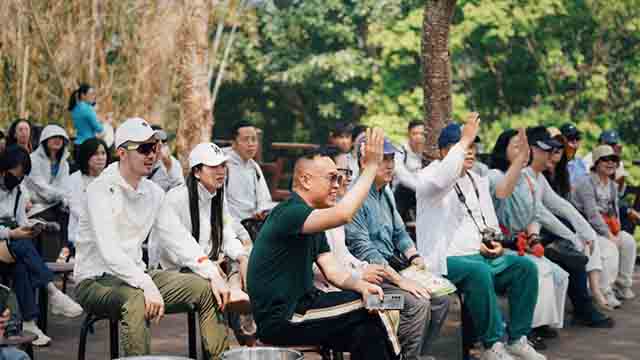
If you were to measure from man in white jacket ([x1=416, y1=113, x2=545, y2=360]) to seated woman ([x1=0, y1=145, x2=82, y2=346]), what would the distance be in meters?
2.56

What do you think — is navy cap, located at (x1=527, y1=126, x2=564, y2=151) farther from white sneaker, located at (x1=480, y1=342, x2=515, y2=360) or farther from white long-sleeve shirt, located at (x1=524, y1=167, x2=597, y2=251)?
white sneaker, located at (x1=480, y1=342, x2=515, y2=360)

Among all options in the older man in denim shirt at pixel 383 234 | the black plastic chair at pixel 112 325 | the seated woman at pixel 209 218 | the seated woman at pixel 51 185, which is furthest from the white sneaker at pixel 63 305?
the older man in denim shirt at pixel 383 234

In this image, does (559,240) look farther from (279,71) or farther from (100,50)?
(279,71)

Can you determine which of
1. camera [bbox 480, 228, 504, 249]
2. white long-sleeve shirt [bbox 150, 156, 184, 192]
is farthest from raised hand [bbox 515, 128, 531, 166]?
white long-sleeve shirt [bbox 150, 156, 184, 192]

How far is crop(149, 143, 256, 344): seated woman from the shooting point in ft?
21.3

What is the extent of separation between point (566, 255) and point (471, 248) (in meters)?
1.59

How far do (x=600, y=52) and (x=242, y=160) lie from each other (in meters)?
14.0

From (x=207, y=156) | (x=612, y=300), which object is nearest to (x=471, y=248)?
(x=207, y=156)

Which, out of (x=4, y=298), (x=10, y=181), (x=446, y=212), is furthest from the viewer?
(x=10, y=181)

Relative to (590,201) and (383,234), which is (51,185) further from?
(590,201)

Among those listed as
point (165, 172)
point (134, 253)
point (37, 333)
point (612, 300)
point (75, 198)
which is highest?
point (165, 172)

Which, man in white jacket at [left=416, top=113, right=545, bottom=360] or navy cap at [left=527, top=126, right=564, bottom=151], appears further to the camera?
navy cap at [left=527, top=126, right=564, bottom=151]

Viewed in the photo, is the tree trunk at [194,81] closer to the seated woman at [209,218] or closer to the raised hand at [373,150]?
the seated woman at [209,218]

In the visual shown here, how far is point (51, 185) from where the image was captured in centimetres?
938
